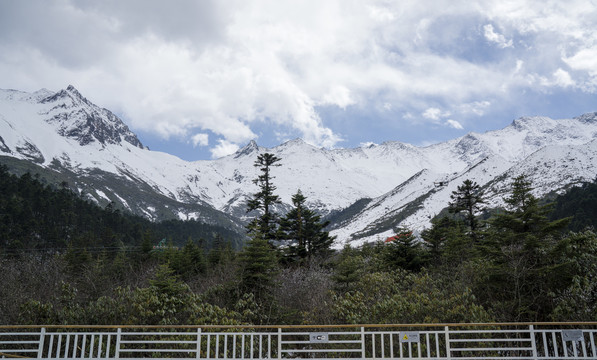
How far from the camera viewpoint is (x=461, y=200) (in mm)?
38844

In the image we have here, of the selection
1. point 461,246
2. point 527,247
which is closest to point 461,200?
point 461,246

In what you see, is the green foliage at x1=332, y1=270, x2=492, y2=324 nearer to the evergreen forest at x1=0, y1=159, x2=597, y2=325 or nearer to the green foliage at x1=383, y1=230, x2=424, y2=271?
the evergreen forest at x1=0, y1=159, x2=597, y2=325

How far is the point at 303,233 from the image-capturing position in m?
37.4

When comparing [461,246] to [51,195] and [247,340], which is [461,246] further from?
[51,195]

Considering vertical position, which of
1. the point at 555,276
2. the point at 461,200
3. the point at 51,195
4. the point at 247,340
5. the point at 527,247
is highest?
the point at 51,195

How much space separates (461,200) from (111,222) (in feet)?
307

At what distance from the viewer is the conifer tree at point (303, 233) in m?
37.2

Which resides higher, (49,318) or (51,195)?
(51,195)

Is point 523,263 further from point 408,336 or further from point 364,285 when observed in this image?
point 408,336

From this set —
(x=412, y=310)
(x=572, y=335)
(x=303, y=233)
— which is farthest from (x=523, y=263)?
(x=303, y=233)

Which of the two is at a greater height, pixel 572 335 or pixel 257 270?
pixel 257 270

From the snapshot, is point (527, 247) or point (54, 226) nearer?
point (527, 247)

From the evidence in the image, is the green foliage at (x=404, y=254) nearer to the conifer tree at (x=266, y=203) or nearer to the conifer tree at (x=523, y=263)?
the conifer tree at (x=523, y=263)

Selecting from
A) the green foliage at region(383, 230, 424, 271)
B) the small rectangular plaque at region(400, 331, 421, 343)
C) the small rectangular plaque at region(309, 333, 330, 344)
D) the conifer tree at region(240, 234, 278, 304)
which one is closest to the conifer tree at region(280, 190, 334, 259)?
the green foliage at region(383, 230, 424, 271)
